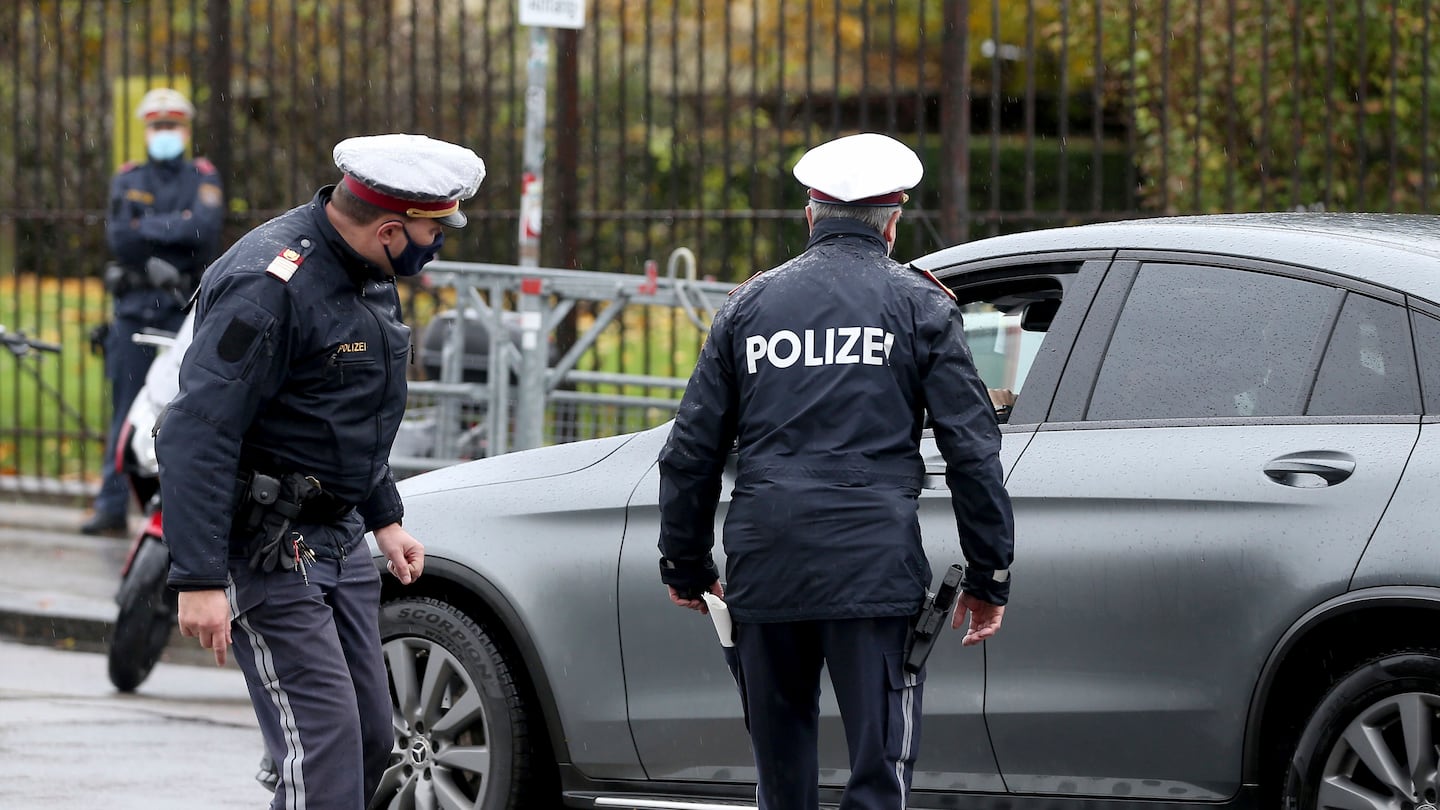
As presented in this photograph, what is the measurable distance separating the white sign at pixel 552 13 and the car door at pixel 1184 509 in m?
4.13

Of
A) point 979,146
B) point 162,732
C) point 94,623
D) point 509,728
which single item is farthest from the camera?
point 979,146

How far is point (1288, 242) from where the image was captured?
158 inches

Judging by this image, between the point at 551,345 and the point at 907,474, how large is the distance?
534 centimetres

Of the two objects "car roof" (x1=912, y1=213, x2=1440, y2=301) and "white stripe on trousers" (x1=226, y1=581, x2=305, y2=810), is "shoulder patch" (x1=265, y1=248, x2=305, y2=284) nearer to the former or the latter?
"white stripe on trousers" (x1=226, y1=581, x2=305, y2=810)

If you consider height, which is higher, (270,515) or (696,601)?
(270,515)

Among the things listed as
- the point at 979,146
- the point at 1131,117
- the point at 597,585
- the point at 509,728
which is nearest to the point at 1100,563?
the point at 597,585

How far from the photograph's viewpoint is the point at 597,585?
179 inches

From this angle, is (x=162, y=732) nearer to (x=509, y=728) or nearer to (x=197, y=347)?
(x=509, y=728)

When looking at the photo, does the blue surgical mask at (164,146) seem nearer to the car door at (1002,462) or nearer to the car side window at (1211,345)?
the car door at (1002,462)

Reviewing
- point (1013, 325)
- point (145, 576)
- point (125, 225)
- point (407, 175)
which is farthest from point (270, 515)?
point (125, 225)

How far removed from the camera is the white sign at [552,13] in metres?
7.79

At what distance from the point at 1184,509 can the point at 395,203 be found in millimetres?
1614

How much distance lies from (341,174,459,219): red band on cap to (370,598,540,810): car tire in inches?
53.5

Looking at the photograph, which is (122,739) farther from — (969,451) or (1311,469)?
(1311,469)
